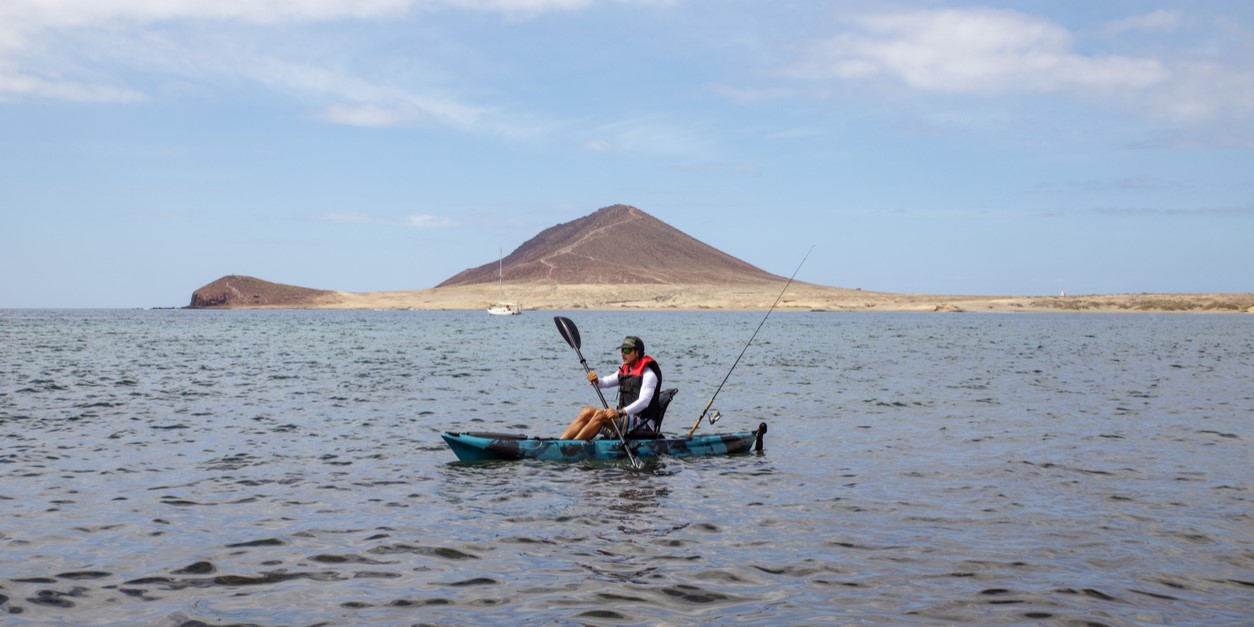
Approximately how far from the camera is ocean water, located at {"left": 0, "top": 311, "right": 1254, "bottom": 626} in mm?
7406

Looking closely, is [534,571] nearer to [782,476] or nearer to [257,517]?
[257,517]

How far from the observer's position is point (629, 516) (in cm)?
1062

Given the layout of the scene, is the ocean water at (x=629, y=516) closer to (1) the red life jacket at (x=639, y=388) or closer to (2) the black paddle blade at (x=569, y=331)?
(1) the red life jacket at (x=639, y=388)

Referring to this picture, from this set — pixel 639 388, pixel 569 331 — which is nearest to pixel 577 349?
pixel 569 331

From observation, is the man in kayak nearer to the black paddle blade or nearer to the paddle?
the paddle

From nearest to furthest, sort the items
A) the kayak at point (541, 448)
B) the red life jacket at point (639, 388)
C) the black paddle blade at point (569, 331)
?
1. the kayak at point (541, 448)
2. the red life jacket at point (639, 388)
3. the black paddle blade at point (569, 331)

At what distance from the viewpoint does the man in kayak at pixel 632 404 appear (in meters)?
14.2

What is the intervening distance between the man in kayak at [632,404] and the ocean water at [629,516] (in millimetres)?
798

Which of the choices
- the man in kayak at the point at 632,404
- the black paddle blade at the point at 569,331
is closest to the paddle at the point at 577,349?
the black paddle blade at the point at 569,331

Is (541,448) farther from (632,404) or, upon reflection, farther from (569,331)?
(569,331)

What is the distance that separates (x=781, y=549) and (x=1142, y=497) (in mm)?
5064

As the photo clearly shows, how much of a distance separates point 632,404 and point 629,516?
3.80m

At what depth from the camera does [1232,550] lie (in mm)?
8992

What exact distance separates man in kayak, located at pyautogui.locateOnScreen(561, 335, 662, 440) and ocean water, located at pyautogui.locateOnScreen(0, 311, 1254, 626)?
80cm
